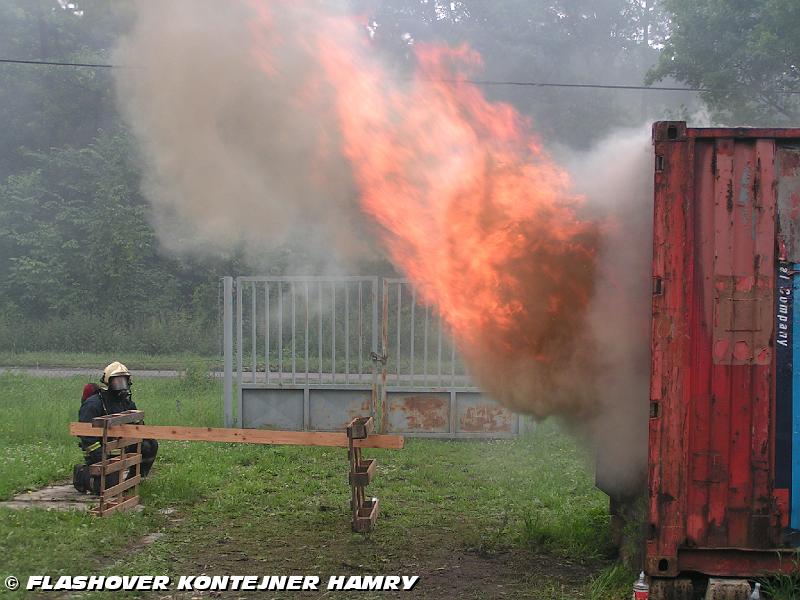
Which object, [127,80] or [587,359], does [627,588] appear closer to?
[587,359]

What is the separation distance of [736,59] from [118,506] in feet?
54.5

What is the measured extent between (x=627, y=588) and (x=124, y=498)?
17.2 ft

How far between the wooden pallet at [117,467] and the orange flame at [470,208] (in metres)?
3.34

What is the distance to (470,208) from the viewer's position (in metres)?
7.22

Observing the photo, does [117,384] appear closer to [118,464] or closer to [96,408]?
[96,408]

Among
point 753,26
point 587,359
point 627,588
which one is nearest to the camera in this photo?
point 627,588

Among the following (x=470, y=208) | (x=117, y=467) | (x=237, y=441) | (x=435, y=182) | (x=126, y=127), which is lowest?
(x=117, y=467)

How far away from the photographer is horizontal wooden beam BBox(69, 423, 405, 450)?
7543 millimetres

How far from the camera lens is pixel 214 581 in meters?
6.15

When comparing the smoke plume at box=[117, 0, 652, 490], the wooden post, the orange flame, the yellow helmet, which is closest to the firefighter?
the yellow helmet

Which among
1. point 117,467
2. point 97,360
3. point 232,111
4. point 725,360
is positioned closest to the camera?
point 725,360

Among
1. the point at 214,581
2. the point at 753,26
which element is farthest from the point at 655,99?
the point at 214,581

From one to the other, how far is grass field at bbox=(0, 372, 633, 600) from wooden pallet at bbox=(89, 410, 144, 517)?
235 mm

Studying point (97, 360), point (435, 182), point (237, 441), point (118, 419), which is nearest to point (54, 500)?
point (118, 419)
